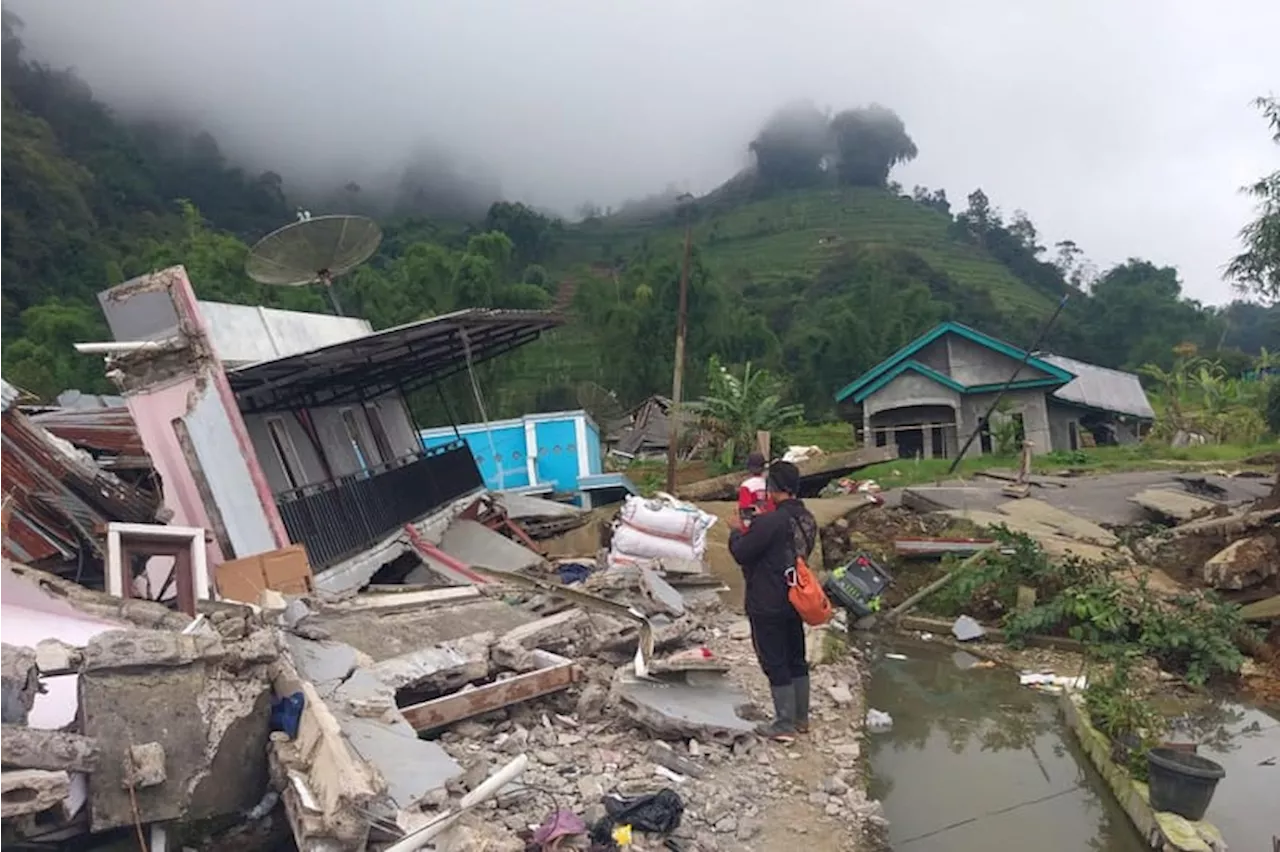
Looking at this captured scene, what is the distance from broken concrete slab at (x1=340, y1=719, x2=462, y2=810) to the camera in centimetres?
414

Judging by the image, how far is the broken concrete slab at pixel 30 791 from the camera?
327 centimetres

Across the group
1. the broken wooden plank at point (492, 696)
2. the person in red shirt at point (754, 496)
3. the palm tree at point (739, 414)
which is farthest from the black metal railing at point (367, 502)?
the palm tree at point (739, 414)

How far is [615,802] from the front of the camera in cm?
451

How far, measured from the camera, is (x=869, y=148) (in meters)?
110

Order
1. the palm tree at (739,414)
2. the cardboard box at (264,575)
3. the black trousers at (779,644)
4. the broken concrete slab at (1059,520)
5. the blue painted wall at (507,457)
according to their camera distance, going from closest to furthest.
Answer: the black trousers at (779,644) < the cardboard box at (264,575) < the broken concrete slab at (1059,520) < the blue painted wall at (507,457) < the palm tree at (739,414)

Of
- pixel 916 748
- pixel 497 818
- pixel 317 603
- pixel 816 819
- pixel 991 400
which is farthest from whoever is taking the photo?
pixel 991 400

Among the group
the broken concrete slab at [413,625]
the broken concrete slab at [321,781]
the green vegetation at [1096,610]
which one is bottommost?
the green vegetation at [1096,610]

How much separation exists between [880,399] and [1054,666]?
66.2 ft

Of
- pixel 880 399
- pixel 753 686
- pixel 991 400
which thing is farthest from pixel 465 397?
pixel 753 686

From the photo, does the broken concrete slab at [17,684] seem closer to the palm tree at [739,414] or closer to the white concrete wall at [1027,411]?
the palm tree at [739,414]

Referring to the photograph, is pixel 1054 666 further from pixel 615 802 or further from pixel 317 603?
pixel 317 603

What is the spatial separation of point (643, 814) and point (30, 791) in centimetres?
246

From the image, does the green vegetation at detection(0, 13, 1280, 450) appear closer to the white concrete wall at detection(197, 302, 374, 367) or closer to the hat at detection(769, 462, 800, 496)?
the white concrete wall at detection(197, 302, 374, 367)

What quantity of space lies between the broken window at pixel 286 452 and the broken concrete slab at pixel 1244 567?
33.0ft
